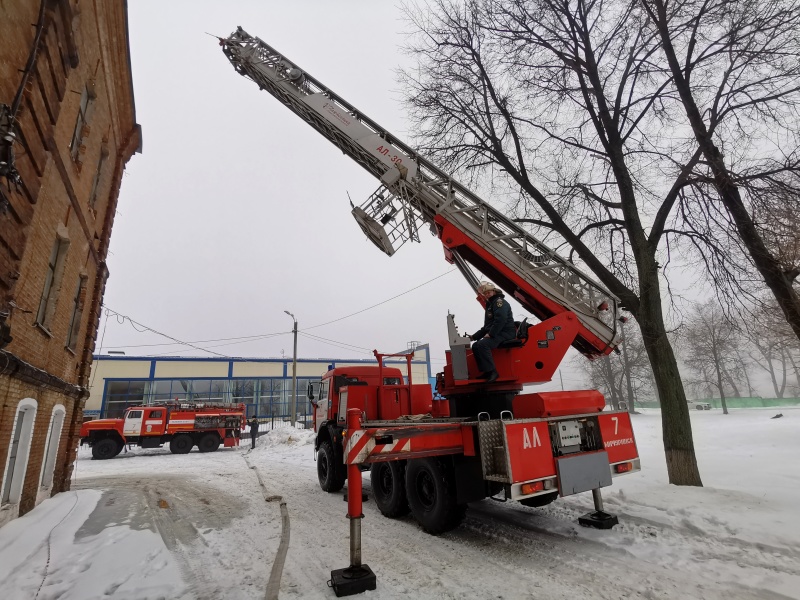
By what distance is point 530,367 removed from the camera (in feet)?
18.2

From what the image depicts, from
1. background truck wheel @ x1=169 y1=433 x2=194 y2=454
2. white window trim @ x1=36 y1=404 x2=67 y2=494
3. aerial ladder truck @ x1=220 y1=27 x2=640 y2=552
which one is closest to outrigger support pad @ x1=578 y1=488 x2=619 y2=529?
aerial ladder truck @ x1=220 y1=27 x2=640 y2=552

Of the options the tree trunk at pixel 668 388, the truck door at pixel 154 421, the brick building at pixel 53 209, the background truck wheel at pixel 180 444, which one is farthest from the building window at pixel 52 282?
the background truck wheel at pixel 180 444

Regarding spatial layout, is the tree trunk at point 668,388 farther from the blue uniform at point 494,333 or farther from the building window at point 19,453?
the building window at point 19,453

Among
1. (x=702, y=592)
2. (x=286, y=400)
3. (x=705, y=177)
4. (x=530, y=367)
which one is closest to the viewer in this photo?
(x=702, y=592)

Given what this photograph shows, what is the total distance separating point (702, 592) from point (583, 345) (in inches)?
128

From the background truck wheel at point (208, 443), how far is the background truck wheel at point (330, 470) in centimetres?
1469

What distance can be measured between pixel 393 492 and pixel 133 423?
18962mm

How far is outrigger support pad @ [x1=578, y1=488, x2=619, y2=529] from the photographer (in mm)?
5238

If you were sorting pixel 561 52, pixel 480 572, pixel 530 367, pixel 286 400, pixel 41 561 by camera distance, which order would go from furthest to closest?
1. pixel 286 400
2. pixel 561 52
3. pixel 530 367
4. pixel 41 561
5. pixel 480 572

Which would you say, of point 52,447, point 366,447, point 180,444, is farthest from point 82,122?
point 180,444

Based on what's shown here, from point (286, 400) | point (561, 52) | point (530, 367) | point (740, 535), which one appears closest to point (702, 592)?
point (740, 535)

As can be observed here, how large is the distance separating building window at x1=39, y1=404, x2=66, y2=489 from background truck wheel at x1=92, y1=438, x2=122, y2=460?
42.1 feet

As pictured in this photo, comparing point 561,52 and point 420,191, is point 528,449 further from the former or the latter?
point 561,52

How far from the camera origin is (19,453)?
6305 mm
